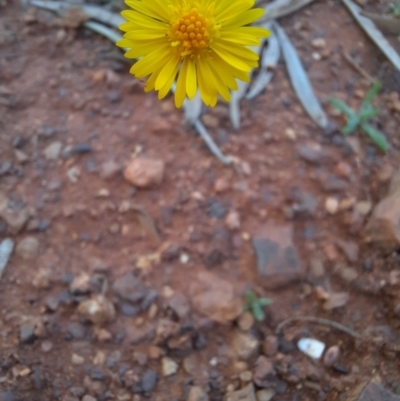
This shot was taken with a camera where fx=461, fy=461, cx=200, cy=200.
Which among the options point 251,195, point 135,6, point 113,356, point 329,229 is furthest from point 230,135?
point 113,356

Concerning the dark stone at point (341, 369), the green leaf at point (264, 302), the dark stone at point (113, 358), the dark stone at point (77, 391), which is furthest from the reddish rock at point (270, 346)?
the dark stone at point (77, 391)

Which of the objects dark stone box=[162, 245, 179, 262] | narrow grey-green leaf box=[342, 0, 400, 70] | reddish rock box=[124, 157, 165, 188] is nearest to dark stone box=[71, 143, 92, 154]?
reddish rock box=[124, 157, 165, 188]

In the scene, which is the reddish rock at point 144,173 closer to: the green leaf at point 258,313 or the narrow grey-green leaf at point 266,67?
the narrow grey-green leaf at point 266,67

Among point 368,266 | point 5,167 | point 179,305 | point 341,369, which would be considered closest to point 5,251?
point 5,167

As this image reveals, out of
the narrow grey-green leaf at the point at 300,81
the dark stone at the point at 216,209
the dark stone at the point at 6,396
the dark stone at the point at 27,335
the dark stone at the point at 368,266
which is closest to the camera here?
the dark stone at the point at 6,396

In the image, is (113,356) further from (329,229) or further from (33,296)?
(329,229)

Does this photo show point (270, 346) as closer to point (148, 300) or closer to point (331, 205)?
point (148, 300)
